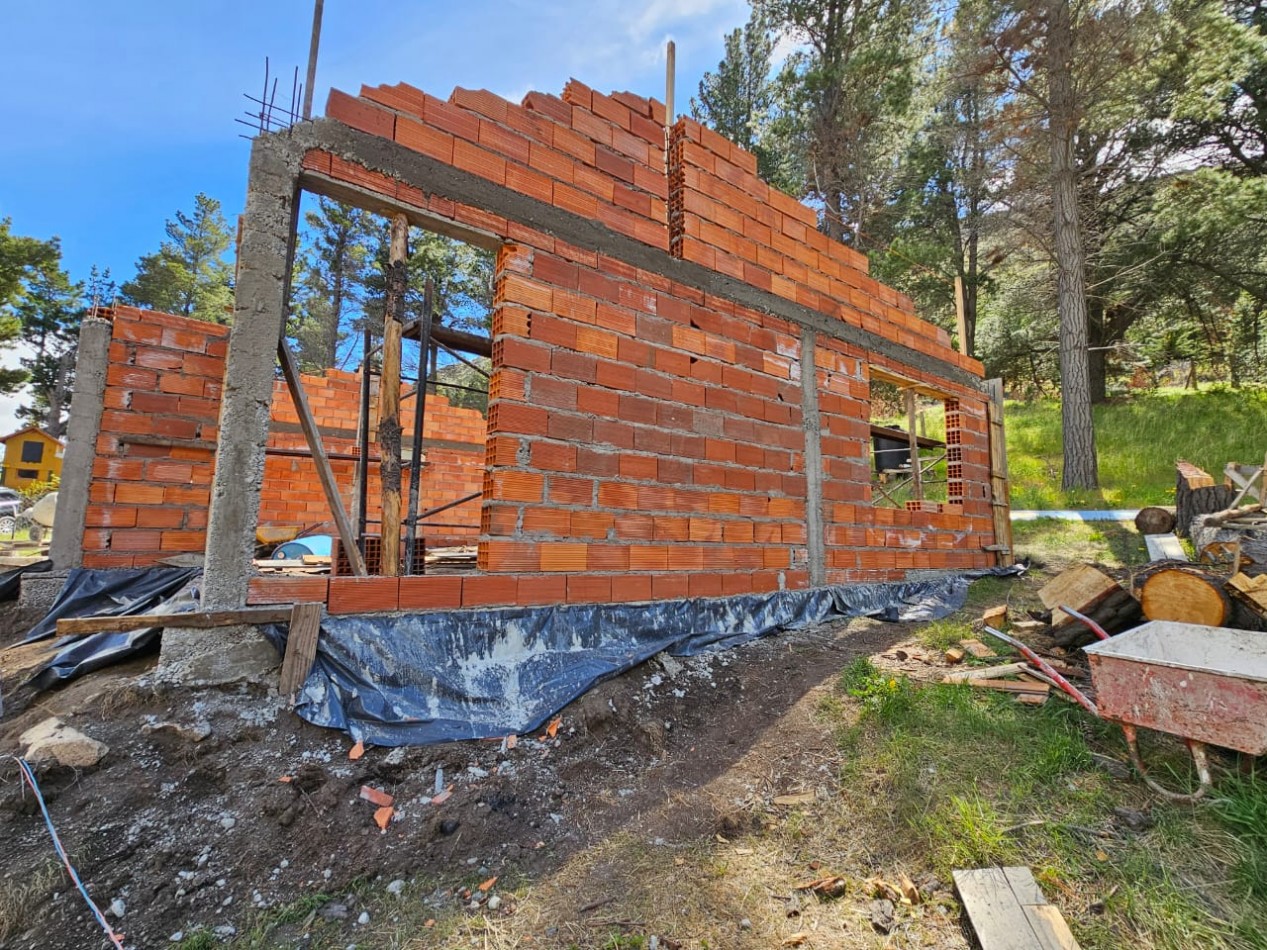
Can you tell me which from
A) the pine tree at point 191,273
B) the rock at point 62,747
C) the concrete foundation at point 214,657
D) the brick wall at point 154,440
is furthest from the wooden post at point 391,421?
the pine tree at point 191,273

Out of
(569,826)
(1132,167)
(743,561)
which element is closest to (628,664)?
(569,826)

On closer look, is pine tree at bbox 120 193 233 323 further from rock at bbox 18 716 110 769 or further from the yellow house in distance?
rock at bbox 18 716 110 769

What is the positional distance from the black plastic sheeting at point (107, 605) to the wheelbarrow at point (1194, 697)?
388cm

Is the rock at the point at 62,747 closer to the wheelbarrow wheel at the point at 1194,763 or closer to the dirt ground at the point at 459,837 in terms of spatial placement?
the dirt ground at the point at 459,837

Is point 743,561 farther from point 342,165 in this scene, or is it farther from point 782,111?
point 782,111

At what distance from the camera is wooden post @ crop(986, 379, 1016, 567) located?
21.1 ft

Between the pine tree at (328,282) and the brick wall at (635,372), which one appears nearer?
the brick wall at (635,372)

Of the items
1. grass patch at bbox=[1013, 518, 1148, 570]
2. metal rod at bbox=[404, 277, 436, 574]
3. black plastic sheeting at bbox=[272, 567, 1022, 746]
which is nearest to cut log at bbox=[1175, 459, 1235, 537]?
grass patch at bbox=[1013, 518, 1148, 570]

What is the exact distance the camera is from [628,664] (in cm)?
301

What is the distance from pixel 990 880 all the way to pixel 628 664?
1.71 m

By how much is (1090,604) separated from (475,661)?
3.41m

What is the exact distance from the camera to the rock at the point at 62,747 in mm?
1964

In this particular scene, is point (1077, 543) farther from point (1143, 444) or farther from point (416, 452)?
point (416, 452)

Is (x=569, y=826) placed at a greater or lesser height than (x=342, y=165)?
lesser
